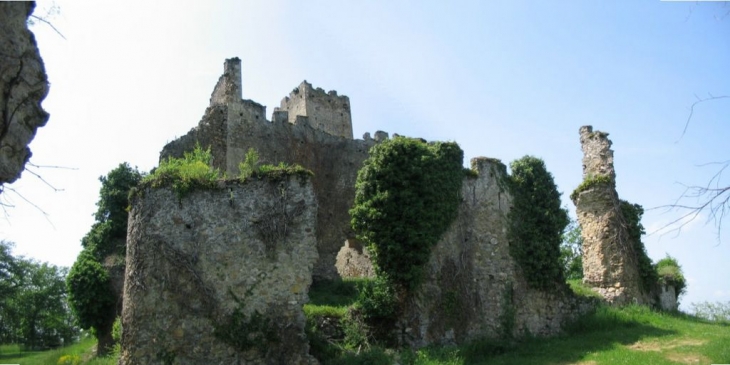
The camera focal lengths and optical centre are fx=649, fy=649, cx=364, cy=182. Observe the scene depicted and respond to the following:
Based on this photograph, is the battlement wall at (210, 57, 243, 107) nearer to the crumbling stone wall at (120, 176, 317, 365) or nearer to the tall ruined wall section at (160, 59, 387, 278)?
the tall ruined wall section at (160, 59, 387, 278)

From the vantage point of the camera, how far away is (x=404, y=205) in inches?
703

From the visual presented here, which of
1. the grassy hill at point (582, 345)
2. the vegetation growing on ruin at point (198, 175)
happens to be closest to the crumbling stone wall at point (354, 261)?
the grassy hill at point (582, 345)

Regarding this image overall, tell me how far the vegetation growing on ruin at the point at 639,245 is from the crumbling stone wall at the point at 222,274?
12884 mm

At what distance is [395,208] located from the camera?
58.3 ft

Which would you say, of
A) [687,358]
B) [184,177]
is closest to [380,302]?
[184,177]

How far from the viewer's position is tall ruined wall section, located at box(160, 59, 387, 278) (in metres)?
24.6

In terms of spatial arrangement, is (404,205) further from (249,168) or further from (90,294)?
(90,294)

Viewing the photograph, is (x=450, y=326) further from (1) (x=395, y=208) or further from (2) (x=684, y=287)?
(2) (x=684, y=287)

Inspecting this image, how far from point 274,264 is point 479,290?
682 cm

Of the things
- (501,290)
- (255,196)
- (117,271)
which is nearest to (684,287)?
(501,290)

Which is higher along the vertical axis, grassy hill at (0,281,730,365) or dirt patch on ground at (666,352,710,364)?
grassy hill at (0,281,730,365)

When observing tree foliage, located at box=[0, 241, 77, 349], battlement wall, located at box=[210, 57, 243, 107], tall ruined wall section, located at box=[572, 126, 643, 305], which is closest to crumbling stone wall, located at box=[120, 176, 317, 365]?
battlement wall, located at box=[210, 57, 243, 107]

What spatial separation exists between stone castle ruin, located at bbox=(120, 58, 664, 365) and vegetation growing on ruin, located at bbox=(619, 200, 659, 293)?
627 millimetres

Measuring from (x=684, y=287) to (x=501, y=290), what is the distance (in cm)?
1011
